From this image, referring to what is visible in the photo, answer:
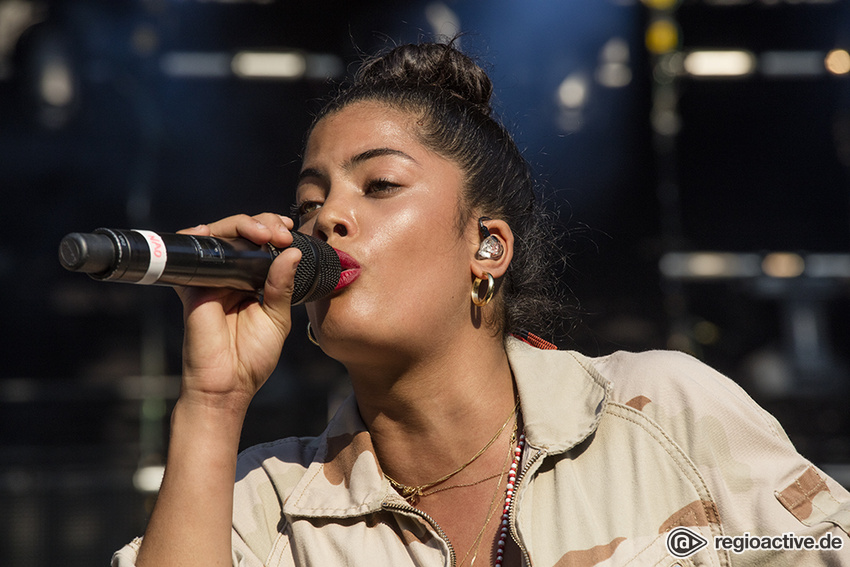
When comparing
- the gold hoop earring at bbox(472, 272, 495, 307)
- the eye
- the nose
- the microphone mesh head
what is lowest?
the microphone mesh head

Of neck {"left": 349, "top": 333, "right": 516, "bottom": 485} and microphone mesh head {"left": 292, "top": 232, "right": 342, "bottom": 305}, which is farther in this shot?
neck {"left": 349, "top": 333, "right": 516, "bottom": 485}

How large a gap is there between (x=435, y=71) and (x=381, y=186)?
0.56 metres

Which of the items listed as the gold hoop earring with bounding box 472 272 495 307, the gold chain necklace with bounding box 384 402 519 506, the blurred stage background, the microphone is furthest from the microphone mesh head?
the blurred stage background

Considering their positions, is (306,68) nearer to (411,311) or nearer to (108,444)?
(108,444)

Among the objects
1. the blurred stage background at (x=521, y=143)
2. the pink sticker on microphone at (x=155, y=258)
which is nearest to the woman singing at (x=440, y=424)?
the pink sticker on microphone at (x=155, y=258)

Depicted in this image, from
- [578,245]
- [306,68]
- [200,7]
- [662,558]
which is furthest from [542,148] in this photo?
[662,558]

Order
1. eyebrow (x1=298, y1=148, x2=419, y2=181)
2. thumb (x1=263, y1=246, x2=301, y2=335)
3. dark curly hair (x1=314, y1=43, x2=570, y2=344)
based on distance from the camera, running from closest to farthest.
Result: thumb (x1=263, y1=246, x2=301, y2=335)
eyebrow (x1=298, y1=148, x2=419, y2=181)
dark curly hair (x1=314, y1=43, x2=570, y2=344)

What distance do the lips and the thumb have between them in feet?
0.40

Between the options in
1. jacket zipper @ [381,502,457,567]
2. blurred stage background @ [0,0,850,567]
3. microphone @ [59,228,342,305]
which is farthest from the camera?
blurred stage background @ [0,0,850,567]

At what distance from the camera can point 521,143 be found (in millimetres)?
4207

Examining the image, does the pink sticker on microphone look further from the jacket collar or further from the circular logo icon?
the circular logo icon

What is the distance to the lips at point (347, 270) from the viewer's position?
1580 mm

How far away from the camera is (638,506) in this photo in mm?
1570

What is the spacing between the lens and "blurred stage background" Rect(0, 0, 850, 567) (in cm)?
429
